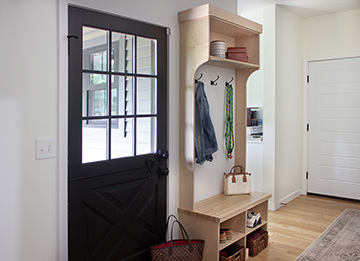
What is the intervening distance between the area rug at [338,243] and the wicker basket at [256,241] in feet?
1.09

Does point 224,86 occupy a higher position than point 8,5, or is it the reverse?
point 8,5

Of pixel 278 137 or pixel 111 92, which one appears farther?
pixel 278 137

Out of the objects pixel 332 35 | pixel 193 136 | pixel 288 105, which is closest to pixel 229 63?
pixel 193 136

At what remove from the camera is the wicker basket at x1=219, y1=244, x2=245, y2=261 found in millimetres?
2816

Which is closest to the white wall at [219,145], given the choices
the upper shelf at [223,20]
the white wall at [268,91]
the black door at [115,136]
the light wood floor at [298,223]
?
the upper shelf at [223,20]

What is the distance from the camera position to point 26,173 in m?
1.93

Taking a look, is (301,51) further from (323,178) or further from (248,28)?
(248,28)

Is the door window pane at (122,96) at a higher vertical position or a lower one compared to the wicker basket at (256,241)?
higher

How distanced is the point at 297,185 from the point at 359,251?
2.09 meters

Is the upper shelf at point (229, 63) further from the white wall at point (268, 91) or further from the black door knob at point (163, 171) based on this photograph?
the white wall at point (268, 91)

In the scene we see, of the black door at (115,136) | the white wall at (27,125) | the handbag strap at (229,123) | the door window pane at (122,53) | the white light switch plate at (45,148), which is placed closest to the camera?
the white wall at (27,125)

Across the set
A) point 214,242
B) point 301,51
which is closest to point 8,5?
point 214,242

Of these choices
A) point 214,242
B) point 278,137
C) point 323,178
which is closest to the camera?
point 214,242

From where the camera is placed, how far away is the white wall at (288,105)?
4.68 meters
